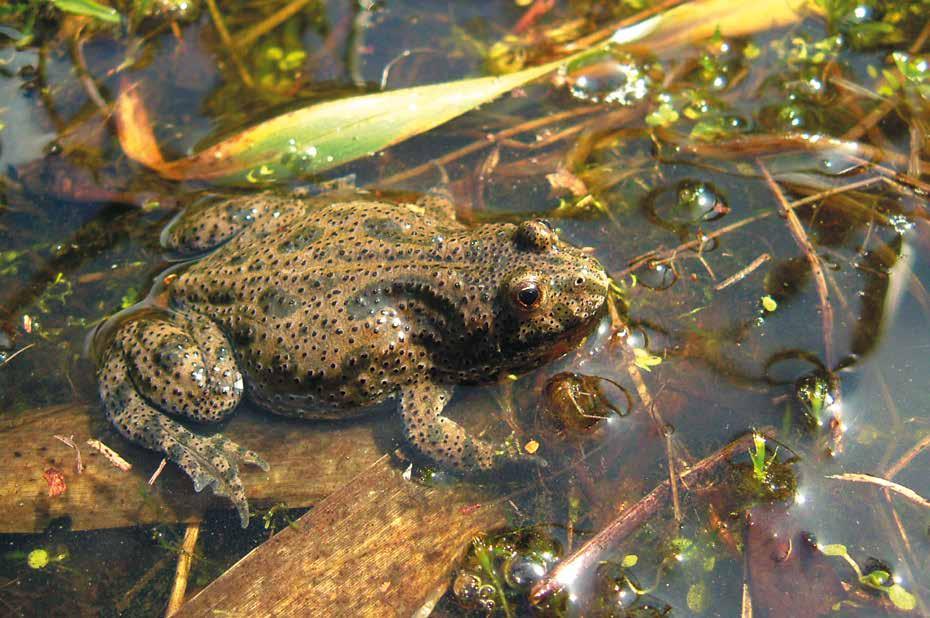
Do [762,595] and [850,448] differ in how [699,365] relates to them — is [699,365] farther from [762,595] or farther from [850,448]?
[762,595]

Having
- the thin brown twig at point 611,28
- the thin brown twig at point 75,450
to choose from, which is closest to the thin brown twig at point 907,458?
the thin brown twig at point 611,28

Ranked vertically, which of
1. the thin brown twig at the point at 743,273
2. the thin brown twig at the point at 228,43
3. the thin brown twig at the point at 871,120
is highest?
the thin brown twig at the point at 228,43

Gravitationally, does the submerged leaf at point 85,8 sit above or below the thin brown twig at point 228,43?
above

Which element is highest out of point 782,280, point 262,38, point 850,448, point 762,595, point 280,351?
point 262,38

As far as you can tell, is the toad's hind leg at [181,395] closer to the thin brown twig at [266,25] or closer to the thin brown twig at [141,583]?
the thin brown twig at [141,583]

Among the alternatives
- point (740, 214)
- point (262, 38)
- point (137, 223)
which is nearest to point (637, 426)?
point (740, 214)

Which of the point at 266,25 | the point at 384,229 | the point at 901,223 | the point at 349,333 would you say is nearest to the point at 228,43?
the point at 266,25
